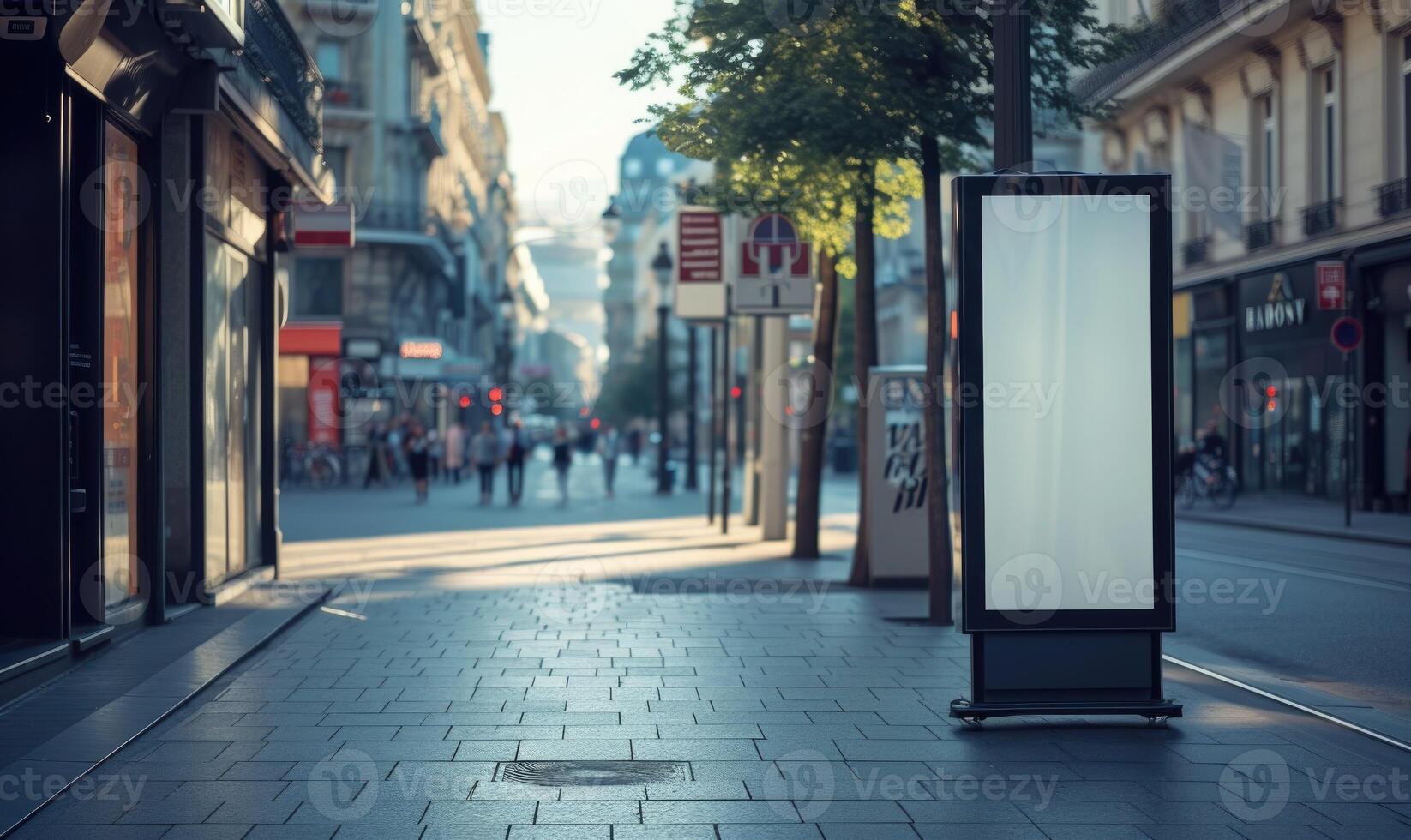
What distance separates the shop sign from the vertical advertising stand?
2491 centimetres

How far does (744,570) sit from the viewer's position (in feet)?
54.4

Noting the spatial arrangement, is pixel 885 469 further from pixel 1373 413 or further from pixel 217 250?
pixel 1373 413

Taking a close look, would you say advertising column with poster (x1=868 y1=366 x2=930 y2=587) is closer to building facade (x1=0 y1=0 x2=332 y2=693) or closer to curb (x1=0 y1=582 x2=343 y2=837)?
curb (x1=0 y1=582 x2=343 y2=837)

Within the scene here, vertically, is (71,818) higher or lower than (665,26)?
lower

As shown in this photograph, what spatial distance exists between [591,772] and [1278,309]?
2814cm

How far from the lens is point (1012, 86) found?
8.52m

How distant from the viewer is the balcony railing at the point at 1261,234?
32.0 m

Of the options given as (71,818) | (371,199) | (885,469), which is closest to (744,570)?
(885,469)

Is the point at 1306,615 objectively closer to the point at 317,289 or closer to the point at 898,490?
the point at 898,490

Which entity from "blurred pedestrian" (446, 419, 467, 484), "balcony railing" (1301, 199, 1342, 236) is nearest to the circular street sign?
"balcony railing" (1301, 199, 1342, 236)

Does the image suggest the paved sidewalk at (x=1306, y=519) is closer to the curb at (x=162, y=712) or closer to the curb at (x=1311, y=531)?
the curb at (x=1311, y=531)

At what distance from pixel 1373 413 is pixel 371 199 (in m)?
32.4

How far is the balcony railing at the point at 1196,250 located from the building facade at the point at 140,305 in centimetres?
2483

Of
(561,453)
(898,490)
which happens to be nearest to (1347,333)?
(898,490)
